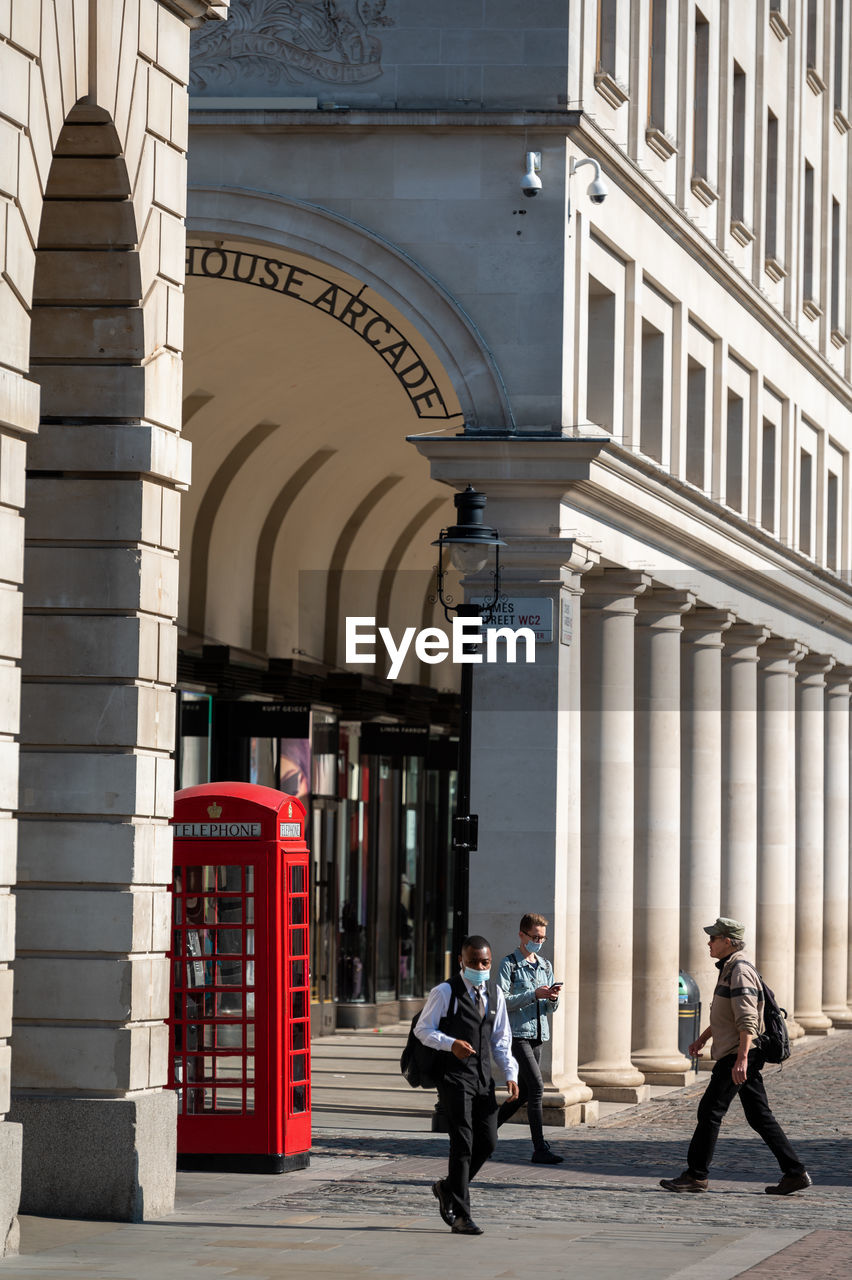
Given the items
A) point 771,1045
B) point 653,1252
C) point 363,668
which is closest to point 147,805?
point 653,1252

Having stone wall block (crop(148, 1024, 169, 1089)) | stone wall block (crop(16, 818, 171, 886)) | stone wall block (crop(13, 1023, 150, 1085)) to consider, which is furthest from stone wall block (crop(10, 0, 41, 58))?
stone wall block (crop(148, 1024, 169, 1089))

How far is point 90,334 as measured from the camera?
46.5 feet

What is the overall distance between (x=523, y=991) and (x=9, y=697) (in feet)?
24.6

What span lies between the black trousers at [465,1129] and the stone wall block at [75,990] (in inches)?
72.5

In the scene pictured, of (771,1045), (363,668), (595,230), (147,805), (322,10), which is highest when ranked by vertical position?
(322,10)

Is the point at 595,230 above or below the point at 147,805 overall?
above

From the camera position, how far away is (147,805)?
553 inches

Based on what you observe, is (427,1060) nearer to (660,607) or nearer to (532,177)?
(532,177)

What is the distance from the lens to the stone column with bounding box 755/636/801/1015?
31422mm

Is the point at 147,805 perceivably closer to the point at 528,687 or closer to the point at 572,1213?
the point at 572,1213

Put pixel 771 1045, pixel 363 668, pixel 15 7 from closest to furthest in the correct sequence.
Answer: pixel 15 7 < pixel 771 1045 < pixel 363 668

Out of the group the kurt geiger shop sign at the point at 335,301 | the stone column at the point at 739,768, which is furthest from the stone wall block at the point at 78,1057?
the stone column at the point at 739,768

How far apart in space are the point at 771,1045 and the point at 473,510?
4.98 meters

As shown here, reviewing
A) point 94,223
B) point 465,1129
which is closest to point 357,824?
point 465,1129
